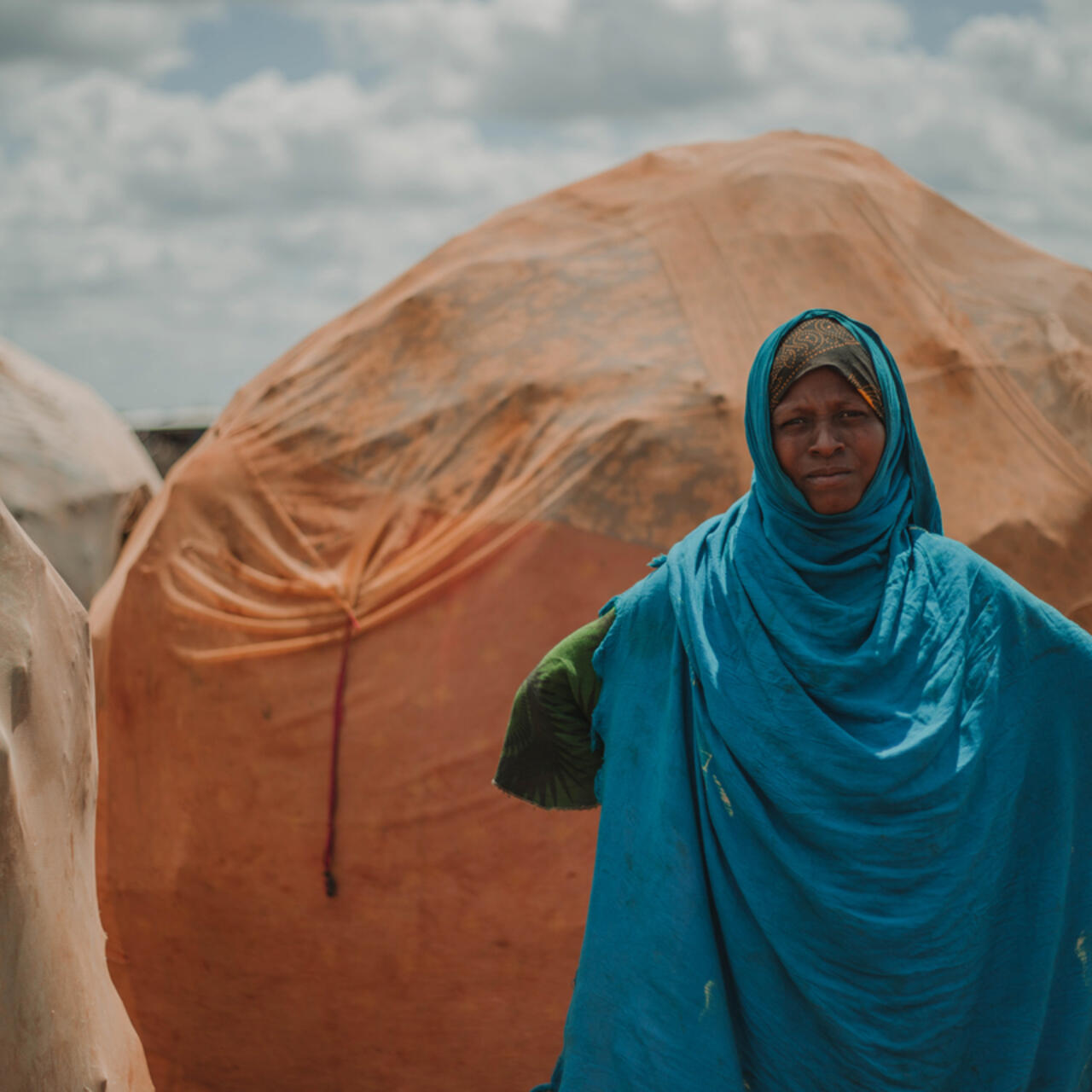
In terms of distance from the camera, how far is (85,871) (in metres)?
1.84

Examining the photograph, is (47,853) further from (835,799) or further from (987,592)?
(987,592)

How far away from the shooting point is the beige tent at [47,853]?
4.98 ft

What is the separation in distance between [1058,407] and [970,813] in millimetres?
1992

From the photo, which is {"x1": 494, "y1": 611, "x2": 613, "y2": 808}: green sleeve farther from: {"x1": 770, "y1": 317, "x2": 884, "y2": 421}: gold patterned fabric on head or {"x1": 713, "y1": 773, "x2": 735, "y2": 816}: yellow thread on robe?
{"x1": 770, "y1": 317, "x2": 884, "y2": 421}: gold patterned fabric on head

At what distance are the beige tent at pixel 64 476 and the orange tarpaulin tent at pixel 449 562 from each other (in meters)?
1.36

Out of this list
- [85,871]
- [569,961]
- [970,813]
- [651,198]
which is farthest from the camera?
[651,198]

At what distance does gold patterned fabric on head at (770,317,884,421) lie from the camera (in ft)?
5.45

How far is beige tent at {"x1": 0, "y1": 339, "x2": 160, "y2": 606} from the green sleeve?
3.28 m

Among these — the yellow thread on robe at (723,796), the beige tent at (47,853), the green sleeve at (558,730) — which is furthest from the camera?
the green sleeve at (558,730)

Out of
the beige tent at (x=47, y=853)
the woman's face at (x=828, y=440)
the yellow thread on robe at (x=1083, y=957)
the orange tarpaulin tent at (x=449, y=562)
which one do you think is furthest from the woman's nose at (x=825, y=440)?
the orange tarpaulin tent at (x=449, y=562)

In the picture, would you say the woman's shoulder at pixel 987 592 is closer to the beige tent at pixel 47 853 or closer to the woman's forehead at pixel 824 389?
the woman's forehead at pixel 824 389

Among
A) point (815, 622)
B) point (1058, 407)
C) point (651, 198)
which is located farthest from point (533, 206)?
point (815, 622)

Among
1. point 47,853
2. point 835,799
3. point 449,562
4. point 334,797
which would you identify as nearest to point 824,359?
point 835,799

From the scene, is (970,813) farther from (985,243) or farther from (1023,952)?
(985,243)
